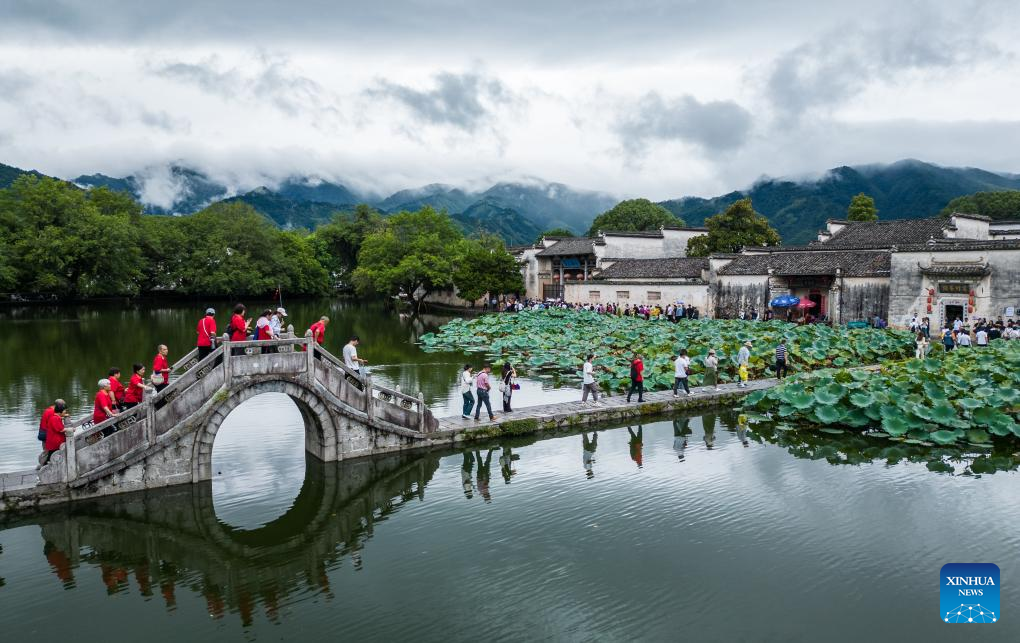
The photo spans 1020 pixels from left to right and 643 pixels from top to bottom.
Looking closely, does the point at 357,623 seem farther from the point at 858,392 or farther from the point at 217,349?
the point at 858,392

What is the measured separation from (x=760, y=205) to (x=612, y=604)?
149756 mm

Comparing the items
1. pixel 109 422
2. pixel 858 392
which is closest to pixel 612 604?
pixel 109 422

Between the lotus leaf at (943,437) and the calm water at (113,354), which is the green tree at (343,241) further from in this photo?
the lotus leaf at (943,437)

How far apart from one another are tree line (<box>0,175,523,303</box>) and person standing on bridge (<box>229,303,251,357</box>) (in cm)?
3891

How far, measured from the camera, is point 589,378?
1814cm

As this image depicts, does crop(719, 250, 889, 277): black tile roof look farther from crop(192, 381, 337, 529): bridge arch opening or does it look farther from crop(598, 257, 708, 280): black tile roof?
crop(192, 381, 337, 529): bridge arch opening

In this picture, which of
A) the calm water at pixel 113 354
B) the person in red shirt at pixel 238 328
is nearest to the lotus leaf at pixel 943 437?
the calm water at pixel 113 354

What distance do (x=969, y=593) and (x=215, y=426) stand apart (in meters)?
12.2

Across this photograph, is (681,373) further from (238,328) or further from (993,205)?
(993,205)

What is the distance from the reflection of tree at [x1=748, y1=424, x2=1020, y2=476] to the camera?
14.0 meters

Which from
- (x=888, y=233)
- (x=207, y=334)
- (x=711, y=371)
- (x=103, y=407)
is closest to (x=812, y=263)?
(x=888, y=233)

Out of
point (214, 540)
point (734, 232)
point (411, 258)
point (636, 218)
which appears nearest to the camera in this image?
point (214, 540)

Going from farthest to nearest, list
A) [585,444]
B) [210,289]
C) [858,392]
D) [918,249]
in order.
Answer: [210,289]
[918,249]
[858,392]
[585,444]

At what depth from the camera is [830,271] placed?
3688 centimetres
